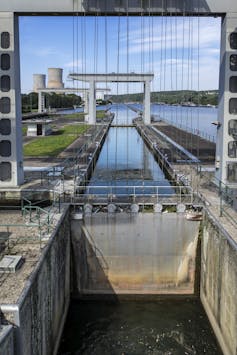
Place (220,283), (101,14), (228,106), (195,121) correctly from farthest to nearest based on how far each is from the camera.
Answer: (195,121) < (228,106) < (101,14) < (220,283)

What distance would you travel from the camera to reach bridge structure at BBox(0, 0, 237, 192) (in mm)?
17328

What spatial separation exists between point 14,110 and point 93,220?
582 centimetres

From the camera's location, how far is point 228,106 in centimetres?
1823

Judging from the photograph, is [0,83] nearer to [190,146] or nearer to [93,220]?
[93,220]

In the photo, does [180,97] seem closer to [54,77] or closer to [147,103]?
[147,103]

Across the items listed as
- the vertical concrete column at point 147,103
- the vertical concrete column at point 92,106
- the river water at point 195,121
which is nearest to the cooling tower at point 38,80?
the river water at point 195,121

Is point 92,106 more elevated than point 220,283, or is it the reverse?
point 92,106

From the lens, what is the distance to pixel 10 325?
796cm

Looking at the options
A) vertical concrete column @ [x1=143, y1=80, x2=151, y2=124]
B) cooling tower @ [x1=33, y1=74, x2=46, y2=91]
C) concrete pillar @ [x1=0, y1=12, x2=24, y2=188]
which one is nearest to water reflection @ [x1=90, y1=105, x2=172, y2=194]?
concrete pillar @ [x1=0, y1=12, x2=24, y2=188]

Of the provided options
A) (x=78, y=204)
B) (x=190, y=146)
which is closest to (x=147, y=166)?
(x=190, y=146)

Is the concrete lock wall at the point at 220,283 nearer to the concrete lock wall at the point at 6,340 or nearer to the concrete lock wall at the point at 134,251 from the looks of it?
the concrete lock wall at the point at 134,251

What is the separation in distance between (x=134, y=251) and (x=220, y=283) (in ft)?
12.4

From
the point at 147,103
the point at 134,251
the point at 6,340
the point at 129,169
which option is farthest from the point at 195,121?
the point at 6,340

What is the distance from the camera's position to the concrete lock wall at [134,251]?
1548 centimetres
